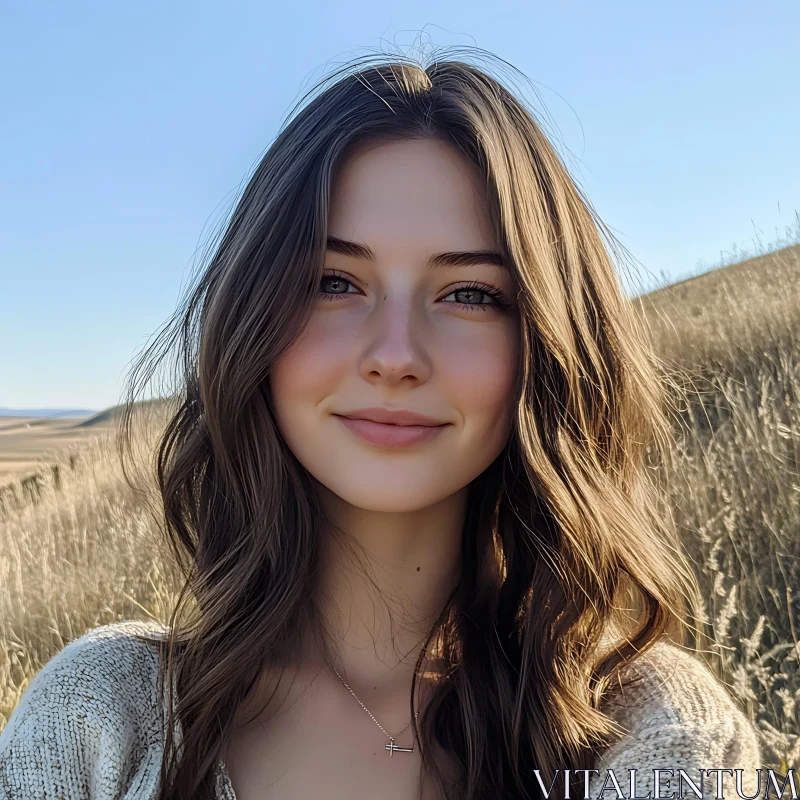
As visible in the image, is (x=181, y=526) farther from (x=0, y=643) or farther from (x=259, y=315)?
(x=0, y=643)

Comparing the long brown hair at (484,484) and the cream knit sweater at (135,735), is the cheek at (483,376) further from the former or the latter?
the cream knit sweater at (135,735)

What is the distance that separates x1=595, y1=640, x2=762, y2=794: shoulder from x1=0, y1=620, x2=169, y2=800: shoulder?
98cm

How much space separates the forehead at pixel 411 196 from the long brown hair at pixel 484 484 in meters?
0.04

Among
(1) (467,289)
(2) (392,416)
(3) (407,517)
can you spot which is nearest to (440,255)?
(1) (467,289)

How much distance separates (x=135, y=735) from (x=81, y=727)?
13 cm

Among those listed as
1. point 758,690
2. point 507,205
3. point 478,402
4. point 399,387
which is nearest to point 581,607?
point 478,402

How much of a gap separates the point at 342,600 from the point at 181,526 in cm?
55

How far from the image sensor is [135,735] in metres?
1.62

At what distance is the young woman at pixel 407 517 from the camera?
5.20 feet

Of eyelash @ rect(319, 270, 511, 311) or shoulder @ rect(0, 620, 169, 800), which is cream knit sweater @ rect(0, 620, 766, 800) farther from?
eyelash @ rect(319, 270, 511, 311)

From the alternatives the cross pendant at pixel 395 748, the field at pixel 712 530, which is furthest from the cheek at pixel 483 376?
the field at pixel 712 530

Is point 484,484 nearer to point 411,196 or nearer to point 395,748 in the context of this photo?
point 395,748

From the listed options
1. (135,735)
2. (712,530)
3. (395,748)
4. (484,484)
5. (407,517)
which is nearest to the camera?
(135,735)

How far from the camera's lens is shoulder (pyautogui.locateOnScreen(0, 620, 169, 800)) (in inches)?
58.5
